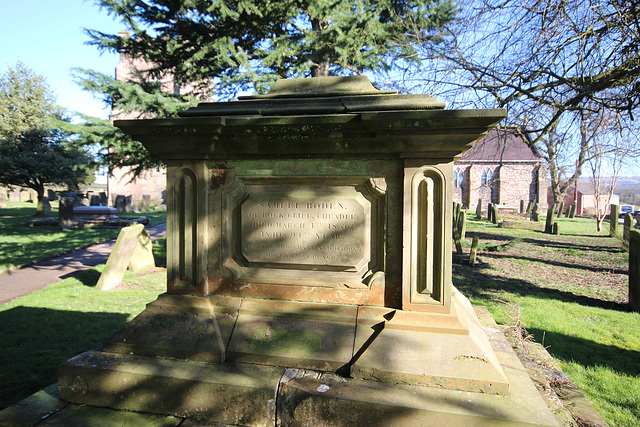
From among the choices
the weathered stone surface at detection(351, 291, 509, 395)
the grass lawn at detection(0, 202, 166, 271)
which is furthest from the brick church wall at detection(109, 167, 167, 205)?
the weathered stone surface at detection(351, 291, 509, 395)

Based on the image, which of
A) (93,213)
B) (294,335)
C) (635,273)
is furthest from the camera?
(93,213)

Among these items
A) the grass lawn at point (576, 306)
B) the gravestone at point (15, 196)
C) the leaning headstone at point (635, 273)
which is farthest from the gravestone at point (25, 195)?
the leaning headstone at point (635, 273)

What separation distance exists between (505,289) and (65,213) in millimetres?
15673

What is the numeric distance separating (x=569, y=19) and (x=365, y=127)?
4.97 meters

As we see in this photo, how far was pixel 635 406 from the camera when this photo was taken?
118 inches

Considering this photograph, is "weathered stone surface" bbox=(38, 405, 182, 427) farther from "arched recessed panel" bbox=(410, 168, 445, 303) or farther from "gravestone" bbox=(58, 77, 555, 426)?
"arched recessed panel" bbox=(410, 168, 445, 303)

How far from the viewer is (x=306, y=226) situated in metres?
2.77

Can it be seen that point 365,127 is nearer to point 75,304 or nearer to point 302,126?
point 302,126

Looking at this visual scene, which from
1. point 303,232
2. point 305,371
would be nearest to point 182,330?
point 305,371

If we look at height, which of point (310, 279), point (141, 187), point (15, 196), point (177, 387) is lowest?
point (177, 387)

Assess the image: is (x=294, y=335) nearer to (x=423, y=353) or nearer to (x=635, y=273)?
(x=423, y=353)

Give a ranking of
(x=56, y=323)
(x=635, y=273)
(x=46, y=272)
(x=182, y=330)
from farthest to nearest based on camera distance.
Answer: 1. (x=46, y=272)
2. (x=635, y=273)
3. (x=56, y=323)
4. (x=182, y=330)

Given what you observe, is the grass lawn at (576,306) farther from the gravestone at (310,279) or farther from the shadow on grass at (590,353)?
the gravestone at (310,279)

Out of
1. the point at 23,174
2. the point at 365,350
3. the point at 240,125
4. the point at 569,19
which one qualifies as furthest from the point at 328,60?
the point at 23,174
